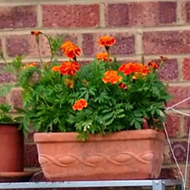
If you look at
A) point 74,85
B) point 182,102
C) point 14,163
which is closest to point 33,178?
point 14,163

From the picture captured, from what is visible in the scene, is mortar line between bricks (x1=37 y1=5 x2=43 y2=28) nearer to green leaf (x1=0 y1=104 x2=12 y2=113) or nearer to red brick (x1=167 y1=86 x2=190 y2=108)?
green leaf (x1=0 y1=104 x2=12 y2=113)

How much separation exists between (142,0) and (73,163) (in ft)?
2.02

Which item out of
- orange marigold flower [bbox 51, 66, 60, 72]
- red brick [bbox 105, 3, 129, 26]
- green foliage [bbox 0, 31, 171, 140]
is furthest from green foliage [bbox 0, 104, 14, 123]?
red brick [bbox 105, 3, 129, 26]

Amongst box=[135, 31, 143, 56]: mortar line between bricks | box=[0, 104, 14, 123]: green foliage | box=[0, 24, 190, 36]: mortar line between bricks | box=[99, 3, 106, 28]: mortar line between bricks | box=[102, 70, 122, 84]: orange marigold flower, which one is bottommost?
box=[0, 104, 14, 123]: green foliage

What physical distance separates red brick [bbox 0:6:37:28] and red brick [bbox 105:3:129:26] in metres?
0.24

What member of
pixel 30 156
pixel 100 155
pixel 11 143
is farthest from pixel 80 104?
pixel 30 156

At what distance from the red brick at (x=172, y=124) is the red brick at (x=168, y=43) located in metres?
0.21

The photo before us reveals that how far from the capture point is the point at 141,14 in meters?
1.94

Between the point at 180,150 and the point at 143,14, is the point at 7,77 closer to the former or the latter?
the point at 143,14

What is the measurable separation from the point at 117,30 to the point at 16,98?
39 cm

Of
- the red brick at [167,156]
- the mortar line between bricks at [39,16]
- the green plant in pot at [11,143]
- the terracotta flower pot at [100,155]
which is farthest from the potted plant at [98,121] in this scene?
the mortar line between bricks at [39,16]

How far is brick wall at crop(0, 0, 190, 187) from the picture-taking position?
191 cm

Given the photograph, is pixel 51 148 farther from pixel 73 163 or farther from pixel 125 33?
pixel 125 33

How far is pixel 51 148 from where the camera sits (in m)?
1.63
